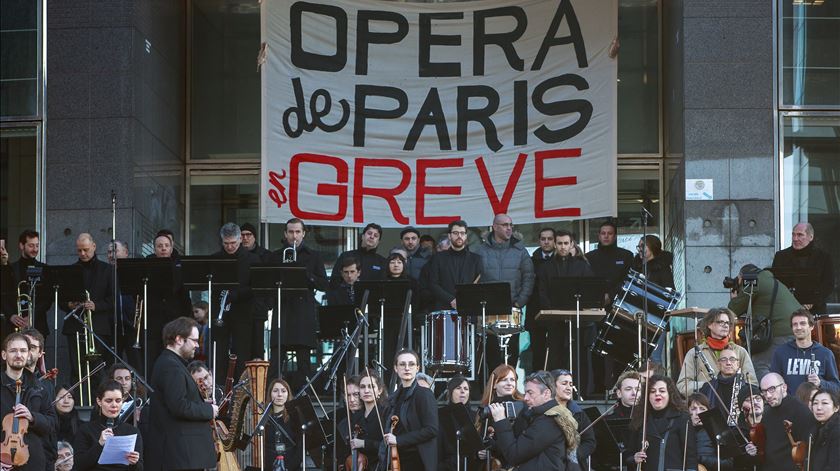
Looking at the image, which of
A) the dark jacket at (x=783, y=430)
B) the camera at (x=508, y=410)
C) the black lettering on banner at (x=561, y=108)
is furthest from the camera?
the black lettering on banner at (x=561, y=108)

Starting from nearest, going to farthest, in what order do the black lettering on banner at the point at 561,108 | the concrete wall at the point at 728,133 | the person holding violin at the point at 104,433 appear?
the person holding violin at the point at 104,433 → the concrete wall at the point at 728,133 → the black lettering on banner at the point at 561,108

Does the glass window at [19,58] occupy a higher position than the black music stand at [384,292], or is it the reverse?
the glass window at [19,58]

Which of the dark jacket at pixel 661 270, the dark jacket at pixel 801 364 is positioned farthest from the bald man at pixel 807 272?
the dark jacket at pixel 801 364

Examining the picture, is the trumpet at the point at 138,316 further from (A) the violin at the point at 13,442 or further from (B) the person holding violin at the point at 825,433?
(B) the person holding violin at the point at 825,433

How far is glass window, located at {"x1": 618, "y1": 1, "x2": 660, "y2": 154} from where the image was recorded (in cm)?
2244

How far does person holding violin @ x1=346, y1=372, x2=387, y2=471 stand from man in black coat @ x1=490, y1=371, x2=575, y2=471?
168cm

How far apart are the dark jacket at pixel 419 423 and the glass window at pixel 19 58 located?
8.25 metres

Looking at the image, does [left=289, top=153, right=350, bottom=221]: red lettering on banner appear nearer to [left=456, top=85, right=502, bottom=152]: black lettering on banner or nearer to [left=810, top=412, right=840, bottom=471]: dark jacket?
[left=456, top=85, right=502, bottom=152]: black lettering on banner

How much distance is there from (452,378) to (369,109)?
7.12 meters

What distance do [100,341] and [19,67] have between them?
5633 mm

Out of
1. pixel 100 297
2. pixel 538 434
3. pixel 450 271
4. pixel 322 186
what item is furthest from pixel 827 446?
pixel 322 186

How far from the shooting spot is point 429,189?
2098 centimetres

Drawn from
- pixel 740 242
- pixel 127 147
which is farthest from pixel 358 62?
pixel 740 242

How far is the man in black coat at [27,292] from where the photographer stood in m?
17.0
